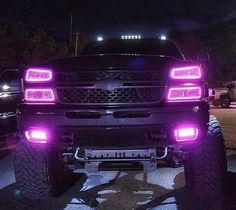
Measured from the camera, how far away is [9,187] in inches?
245

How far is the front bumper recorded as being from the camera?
4672mm

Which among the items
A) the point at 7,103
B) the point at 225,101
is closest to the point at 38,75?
the point at 7,103

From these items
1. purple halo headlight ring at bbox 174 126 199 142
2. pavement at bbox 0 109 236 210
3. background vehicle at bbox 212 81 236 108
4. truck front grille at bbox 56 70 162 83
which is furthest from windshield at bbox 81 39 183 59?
background vehicle at bbox 212 81 236 108

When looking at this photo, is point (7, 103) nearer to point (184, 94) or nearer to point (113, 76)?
point (113, 76)

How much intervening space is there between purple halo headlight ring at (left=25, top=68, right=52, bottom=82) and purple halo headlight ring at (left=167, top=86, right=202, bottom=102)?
3.78 ft

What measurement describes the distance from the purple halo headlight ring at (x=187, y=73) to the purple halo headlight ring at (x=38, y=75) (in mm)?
1163

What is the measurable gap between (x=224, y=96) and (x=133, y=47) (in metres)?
18.6

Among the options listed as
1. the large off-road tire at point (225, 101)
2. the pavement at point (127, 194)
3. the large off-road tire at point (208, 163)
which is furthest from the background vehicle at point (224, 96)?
the large off-road tire at point (208, 163)

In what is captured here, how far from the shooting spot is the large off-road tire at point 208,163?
17.0 feet

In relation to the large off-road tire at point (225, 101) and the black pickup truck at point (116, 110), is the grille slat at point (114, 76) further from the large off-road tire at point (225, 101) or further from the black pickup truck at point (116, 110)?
the large off-road tire at point (225, 101)

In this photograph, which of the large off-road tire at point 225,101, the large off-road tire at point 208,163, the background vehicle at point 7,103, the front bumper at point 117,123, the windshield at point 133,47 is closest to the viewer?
the front bumper at point 117,123

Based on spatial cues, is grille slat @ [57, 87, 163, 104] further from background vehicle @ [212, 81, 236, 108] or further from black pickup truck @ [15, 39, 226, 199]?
background vehicle @ [212, 81, 236, 108]

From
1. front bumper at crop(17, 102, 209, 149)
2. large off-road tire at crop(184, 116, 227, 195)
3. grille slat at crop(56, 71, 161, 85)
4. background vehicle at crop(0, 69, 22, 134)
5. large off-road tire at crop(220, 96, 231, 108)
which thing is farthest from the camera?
large off-road tire at crop(220, 96, 231, 108)

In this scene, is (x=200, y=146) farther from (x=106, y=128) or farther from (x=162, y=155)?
(x=106, y=128)
